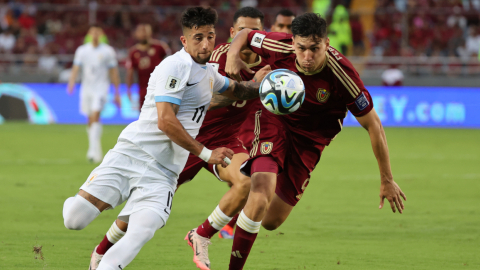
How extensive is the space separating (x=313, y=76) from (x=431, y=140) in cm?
1159

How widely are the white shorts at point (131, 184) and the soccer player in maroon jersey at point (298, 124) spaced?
783 mm

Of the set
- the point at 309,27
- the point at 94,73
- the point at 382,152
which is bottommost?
the point at 94,73

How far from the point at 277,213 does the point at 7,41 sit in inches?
677

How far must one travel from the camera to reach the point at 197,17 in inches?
174

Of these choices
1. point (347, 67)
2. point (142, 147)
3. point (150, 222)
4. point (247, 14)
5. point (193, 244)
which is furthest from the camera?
point (247, 14)

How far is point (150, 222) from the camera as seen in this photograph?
4.14 metres

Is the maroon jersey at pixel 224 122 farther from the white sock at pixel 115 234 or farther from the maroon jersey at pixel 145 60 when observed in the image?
the maroon jersey at pixel 145 60

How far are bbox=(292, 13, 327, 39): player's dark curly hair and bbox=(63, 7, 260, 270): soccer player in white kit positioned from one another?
0.72 metres

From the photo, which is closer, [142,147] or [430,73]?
[142,147]

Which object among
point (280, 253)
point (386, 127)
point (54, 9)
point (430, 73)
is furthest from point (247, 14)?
point (54, 9)

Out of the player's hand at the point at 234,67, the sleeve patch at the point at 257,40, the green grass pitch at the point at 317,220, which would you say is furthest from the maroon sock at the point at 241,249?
the sleeve patch at the point at 257,40

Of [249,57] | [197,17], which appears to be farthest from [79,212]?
[249,57]

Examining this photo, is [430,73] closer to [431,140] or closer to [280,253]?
[431,140]

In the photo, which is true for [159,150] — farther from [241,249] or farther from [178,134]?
[241,249]
